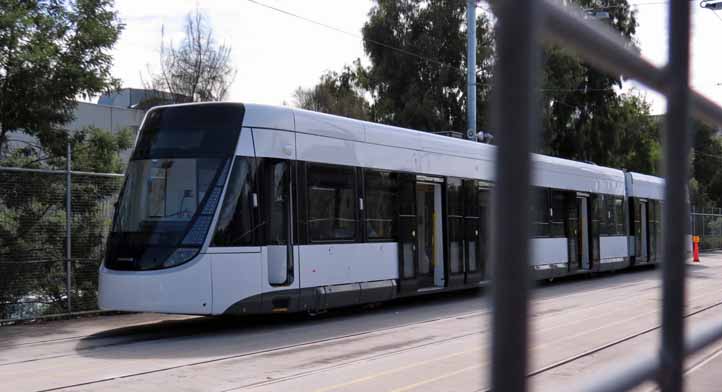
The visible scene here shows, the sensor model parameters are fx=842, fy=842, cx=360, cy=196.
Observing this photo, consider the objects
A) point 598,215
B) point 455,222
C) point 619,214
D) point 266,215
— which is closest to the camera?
point 266,215

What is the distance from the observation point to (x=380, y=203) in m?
14.9

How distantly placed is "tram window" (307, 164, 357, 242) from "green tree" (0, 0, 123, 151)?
487 centimetres

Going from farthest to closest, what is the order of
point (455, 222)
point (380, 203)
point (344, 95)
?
point (344, 95) → point (455, 222) → point (380, 203)

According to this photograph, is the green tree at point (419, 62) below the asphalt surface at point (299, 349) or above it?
above

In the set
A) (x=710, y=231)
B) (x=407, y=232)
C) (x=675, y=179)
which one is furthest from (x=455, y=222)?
(x=710, y=231)

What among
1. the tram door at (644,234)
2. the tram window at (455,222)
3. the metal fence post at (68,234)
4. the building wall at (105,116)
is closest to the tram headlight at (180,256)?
the metal fence post at (68,234)

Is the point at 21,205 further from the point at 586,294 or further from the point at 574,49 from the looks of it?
Result: the point at 574,49

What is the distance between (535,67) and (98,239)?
15.5 m

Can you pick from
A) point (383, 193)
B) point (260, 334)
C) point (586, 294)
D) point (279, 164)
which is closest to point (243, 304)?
point (260, 334)

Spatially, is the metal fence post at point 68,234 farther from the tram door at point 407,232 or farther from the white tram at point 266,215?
the tram door at point 407,232

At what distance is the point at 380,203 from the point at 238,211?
3.39 m

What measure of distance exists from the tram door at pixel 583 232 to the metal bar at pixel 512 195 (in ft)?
75.5

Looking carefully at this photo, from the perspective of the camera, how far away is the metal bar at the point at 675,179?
4.93 feet

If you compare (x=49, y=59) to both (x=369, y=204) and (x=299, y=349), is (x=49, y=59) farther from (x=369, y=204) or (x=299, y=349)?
(x=299, y=349)
